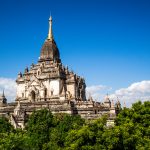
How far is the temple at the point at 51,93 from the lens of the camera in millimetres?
57188

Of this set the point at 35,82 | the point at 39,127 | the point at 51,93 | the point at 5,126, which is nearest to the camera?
the point at 39,127

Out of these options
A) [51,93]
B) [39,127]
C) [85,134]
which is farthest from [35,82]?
[85,134]

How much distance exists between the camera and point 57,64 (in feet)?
233

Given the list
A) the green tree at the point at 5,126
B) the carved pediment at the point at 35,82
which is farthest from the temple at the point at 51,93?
the green tree at the point at 5,126

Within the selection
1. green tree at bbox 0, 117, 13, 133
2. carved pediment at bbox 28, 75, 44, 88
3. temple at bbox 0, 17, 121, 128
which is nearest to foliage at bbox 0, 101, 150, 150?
green tree at bbox 0, 117, 13, 133

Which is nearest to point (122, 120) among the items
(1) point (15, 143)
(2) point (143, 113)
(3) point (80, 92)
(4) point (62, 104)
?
(2) point (143, 113)

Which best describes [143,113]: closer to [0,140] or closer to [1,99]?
[0,140]

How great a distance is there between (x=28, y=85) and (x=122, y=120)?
27.2 metres

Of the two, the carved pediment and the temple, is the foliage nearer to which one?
the temple

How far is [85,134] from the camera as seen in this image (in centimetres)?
3106

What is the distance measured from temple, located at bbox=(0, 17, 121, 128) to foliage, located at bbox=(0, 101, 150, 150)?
5.29 meters

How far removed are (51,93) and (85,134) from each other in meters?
37.2

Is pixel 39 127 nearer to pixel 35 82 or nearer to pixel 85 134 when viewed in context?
pixel 85 134

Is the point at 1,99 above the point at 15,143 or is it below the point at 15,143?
above
